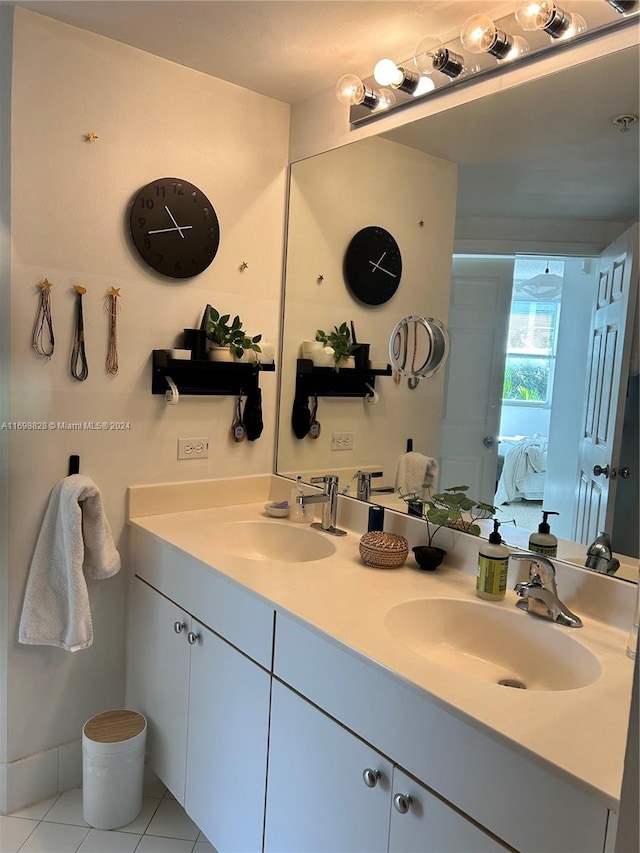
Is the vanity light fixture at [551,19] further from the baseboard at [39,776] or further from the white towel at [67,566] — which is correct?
the baseboard at [39,776]

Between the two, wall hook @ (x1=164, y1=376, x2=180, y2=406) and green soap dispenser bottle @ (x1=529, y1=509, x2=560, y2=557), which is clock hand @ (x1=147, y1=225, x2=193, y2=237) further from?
green soap dispenser bottle @ (x1=529, y1=509, x2=560, y2=557)

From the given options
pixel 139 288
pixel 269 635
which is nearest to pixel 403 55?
pixel 139 288

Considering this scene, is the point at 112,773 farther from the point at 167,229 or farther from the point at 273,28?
the point at 273,28

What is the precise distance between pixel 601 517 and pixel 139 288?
4.95 feet

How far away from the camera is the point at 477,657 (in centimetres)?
148

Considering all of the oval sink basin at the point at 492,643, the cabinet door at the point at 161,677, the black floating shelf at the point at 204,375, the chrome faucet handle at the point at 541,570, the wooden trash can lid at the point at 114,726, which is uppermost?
the black floating shelf at the point at 204,375

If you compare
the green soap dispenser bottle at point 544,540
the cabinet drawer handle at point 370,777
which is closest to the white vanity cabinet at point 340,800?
the cabinet drawer handle at point 370,777

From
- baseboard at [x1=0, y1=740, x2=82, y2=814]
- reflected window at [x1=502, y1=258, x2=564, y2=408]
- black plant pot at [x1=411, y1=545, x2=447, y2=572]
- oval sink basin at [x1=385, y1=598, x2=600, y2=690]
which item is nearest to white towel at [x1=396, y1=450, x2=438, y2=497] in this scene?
black plant pot at [x1=411, y1=545, x2=447, y2=572]

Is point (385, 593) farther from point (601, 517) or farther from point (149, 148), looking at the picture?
point (149, 148)

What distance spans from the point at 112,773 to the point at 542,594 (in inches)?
54.1

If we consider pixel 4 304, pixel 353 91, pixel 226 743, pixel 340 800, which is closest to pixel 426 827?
pixel 340 800

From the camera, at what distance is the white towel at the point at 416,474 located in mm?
1906

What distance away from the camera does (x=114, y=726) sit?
197cm

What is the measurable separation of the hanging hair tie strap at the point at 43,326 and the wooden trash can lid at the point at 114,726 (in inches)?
45.1
